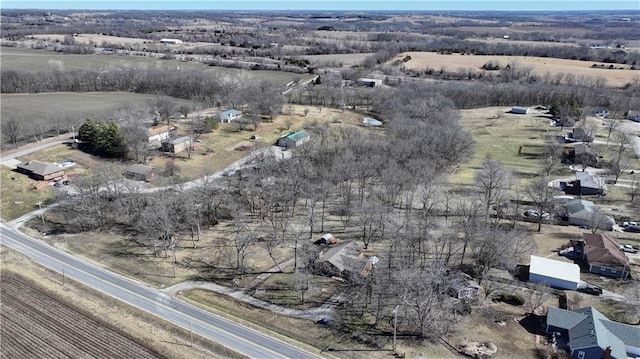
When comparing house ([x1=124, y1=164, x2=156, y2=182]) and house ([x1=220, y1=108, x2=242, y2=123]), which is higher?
house ([x1=220, y1=108, x2=242, y2=123])

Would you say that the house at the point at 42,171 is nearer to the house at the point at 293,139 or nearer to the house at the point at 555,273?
the house at the point at 293,139

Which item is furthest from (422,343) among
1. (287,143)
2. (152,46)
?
(152,46)

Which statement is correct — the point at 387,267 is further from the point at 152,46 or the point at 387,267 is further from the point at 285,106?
the point at 152,46

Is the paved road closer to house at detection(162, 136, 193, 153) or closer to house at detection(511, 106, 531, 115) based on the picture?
house at detection(162, 136, 193, 153)

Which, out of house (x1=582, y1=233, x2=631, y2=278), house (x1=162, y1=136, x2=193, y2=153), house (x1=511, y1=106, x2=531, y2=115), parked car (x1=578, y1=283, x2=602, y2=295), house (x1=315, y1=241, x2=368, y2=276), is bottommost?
parked car (x1=578, y1=283, x2=602, y2=295)

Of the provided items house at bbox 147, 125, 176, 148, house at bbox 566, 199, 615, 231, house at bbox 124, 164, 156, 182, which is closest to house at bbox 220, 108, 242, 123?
house at bbox 147, 125, 176, 148

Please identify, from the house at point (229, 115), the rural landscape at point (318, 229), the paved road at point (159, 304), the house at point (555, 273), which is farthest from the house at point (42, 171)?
the house at point (555, 273)

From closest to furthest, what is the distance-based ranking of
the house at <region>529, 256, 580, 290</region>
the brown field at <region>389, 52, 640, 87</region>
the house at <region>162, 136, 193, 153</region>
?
the house at <region>529, 256, 580, 290</region>
the house at <region>162, 136, 193, 153</region>
the brown field at <region>389, 52, 640, 87</region>

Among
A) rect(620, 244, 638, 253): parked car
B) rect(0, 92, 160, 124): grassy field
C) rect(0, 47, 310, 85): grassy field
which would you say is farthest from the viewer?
rect(0, 47, 310, 85): grassy field
